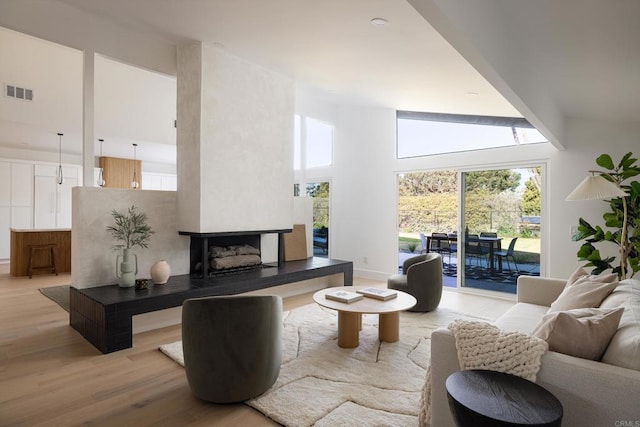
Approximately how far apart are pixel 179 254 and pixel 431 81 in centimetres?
373

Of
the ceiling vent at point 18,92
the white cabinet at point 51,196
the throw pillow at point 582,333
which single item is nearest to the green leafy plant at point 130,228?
the ceiling vent at point 18,92

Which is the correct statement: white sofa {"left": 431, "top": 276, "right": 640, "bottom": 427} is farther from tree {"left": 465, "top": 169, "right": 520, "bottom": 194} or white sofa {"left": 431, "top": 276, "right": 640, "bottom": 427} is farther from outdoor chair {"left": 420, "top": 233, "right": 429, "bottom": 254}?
outdoor chair {"left": 420, "top": 233, "right": 429, "bottom": 254}

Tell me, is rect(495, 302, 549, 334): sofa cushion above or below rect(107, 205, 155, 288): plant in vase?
below

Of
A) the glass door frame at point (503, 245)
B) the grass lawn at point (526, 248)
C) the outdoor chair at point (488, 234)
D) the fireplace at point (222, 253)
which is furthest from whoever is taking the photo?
the outdoor chair at point (488, 234)

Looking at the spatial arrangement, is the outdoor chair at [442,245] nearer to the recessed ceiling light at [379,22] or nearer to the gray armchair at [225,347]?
the recessed ceiling light at [379,22]

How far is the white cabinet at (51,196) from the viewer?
8.45m

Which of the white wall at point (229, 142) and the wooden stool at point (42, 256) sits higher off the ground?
the white wall at point (229, 142)

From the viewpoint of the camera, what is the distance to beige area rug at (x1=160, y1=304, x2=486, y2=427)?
2.19 m

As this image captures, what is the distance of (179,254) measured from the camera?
178 inches

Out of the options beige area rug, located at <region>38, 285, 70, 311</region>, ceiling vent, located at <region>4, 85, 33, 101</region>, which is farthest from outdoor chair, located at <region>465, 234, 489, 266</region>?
ceiling vent, located at <region>4, 85, 33, 101</region>

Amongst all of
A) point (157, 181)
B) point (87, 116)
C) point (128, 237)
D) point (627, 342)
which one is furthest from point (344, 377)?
point (157, 181)

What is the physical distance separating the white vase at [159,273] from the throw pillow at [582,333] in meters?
3.60

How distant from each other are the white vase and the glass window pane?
4.34 m

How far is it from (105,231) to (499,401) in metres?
3.93
